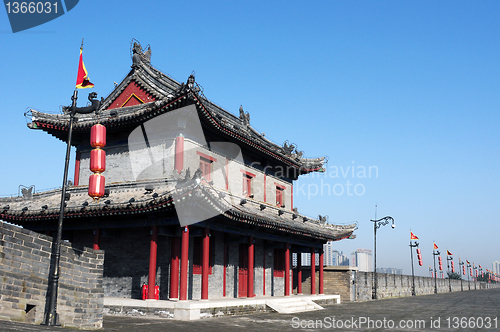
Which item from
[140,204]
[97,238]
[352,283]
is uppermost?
[140,204]

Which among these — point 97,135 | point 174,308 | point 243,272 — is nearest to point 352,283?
point 243,272

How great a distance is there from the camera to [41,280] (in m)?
13.1

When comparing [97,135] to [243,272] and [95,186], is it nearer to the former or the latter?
[95,186]

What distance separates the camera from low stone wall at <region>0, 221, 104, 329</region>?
1205 centimetres

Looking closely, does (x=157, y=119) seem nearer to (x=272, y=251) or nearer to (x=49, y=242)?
(x=49, y=242)

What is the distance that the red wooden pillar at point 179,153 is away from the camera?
67.1 feet

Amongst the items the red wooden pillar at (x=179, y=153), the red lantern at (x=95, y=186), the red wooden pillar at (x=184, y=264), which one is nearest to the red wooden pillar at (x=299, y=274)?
the red wooden pillar at (x=179, y=153)

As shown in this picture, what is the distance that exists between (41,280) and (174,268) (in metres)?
6.65

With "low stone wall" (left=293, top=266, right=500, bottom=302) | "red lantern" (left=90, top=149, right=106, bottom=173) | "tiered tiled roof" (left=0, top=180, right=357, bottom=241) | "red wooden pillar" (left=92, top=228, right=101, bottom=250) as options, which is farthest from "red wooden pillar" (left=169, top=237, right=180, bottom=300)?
"low stone wall" (left=293, top=266, right=500, bottom=302)

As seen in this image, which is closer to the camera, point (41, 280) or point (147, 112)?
point (41, 280)

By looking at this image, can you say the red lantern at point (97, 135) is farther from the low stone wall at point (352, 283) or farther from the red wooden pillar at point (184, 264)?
the low stone wall at point (352, 283)

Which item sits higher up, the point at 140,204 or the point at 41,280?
the point at 140,204

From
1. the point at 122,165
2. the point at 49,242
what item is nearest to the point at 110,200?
the point at 122,165

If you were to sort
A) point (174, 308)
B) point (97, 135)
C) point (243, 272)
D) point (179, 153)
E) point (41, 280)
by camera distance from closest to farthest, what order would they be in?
point (41, 280), point (97, 135), point (174, 308), point (179, 153), point (243, 272)
